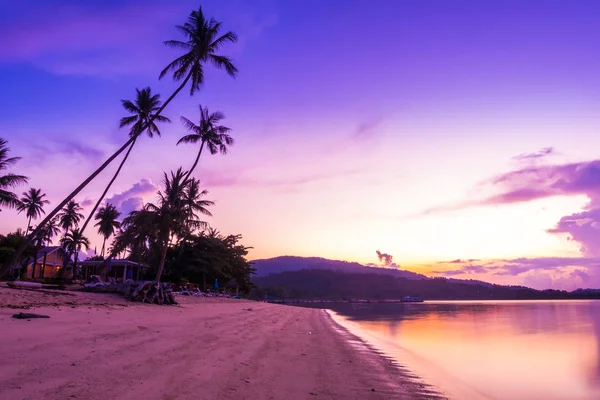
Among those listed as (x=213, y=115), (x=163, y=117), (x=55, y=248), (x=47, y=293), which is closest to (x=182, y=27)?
(x=163, y=117)

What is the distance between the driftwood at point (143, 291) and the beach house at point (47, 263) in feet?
119

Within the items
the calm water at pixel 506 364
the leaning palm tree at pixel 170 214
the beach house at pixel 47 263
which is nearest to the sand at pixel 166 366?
the calm water at pixel 506 364

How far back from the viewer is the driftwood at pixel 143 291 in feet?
64.2

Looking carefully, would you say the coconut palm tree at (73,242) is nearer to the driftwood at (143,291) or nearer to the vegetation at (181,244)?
the vegetation at (181,244)

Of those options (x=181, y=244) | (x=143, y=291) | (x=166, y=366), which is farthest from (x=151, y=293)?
(x=181, y=244)

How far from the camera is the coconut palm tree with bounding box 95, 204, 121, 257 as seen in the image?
64125mm

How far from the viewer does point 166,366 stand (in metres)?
6.36

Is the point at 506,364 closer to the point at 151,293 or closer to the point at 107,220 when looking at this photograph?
the point at 151,293

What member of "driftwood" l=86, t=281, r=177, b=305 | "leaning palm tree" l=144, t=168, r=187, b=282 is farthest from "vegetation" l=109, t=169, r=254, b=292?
"driftwood" l=86, t=281, r=177, b=305

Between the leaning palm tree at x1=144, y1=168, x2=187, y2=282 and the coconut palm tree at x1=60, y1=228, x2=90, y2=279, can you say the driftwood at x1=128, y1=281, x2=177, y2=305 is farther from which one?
the coconut palm tree at x1=60, y1=228, x2=90, y2=279

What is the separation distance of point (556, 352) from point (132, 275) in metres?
52.9

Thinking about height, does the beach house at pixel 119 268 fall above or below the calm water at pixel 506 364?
above

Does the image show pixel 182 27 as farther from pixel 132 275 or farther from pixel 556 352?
pixel 132 275

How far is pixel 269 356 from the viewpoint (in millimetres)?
8586
